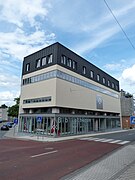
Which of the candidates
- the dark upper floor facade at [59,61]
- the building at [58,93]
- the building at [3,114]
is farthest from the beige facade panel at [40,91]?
the building at [3,114]

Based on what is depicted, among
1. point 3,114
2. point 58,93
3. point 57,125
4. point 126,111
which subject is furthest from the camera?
point 3,114

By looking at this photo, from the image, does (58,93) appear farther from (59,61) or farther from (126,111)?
Result: (126,111)

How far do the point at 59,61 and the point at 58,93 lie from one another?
4984mm

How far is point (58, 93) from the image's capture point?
81.9ft

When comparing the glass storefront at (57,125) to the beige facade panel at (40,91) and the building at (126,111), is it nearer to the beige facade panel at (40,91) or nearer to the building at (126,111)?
the beige facade panel at (40,91)

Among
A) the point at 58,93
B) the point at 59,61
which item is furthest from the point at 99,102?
the point at 59,61

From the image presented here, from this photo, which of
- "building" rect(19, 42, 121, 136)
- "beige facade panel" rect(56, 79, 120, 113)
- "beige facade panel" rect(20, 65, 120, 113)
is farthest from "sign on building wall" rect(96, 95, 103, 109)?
"beige facade panel" rect(20, 65, 120, 113)

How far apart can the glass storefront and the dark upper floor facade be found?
8147 millimetres

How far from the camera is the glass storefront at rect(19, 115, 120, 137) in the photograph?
24.5m

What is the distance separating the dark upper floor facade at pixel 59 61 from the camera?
26716 millimetres

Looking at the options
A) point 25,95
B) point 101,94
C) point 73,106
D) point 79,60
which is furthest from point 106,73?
point 25,95

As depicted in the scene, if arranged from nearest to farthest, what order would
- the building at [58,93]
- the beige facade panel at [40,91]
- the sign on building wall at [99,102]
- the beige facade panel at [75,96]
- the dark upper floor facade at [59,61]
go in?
the beige facade panel at [40,91]
the building at [58,93]
the beige facade panel at [75,96]
the dark upper floor facade at [59,61]
the sign on building wall at [99,102]

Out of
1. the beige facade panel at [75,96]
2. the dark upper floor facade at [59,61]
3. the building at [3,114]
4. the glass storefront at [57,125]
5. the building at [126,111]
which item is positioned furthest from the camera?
the building at [3,114]

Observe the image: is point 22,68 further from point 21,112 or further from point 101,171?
point 101,171
